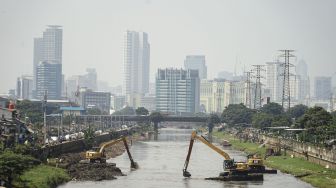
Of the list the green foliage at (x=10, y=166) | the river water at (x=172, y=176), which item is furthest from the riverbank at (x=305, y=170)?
the green foliage at (x=10, y=166)

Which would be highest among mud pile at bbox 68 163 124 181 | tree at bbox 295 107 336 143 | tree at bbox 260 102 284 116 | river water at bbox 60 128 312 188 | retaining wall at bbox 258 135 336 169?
tree at bbox 260 102 284 116

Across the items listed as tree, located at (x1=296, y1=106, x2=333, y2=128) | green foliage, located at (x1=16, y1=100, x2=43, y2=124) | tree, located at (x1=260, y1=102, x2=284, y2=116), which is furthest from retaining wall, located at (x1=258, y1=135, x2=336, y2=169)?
tree, located at (x1=260, y1=102, x2=284, y2=116)

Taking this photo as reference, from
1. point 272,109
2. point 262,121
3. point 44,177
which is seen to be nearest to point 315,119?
point 262,121

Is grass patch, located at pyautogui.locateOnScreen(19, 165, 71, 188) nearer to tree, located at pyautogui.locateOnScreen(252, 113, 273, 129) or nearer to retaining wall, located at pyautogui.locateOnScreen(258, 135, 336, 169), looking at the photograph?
retaining wall, located at pyautogui.locateOnScreen(258, 135, 336, 169)

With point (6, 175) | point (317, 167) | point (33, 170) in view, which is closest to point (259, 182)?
point (317, 167)

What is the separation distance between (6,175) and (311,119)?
63.7 m

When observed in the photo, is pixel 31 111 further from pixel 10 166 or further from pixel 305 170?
pixel 10 166

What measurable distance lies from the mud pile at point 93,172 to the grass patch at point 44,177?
3.72ft

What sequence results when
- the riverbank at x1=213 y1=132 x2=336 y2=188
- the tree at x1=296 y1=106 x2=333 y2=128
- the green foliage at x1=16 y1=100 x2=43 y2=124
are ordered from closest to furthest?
1. the riverbank at x1=213 y1=132 x2=336 y2=188
2. the tree at x1=296 y1=106 x2=333 y2=128
3. the green foliage at x1=16 y1=100 x2=43 y2=124

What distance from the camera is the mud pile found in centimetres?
6906

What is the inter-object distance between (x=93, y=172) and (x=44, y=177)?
1023cm

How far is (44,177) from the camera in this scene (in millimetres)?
62000

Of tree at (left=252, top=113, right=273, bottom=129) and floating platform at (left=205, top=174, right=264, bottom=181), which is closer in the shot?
floating platform at (left=205, top=174, right=264, bottom=181)

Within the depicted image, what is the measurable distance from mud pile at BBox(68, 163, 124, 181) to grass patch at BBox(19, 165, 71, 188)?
1.13 m
